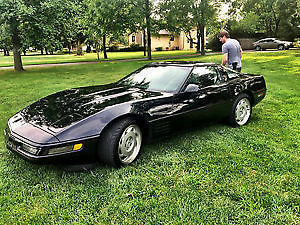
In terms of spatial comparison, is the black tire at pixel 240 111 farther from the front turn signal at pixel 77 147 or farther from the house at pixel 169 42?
the house at pixel 169 42

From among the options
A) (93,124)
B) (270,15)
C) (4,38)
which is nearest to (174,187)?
(93,124)

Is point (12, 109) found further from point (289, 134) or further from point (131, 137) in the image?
point (289, 134)

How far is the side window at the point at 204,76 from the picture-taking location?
394 centimetres

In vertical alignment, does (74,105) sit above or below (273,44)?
below

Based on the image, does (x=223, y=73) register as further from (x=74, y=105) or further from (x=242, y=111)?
(x=74, y=105)

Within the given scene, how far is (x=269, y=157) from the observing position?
338 cm

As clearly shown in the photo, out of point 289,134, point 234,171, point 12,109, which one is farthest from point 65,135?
point 12,109

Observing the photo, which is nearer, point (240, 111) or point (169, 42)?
Result: point (240, 111)

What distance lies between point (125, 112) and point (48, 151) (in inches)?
38.5

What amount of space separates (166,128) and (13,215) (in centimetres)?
204

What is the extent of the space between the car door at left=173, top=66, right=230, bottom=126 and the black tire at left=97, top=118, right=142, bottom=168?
70 cm

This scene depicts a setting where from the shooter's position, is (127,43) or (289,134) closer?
(289,134)

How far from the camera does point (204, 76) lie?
13.6 feet

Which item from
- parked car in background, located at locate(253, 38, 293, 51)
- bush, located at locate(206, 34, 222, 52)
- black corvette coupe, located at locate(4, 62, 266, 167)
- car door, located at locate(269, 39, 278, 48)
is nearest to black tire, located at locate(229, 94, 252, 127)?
black corvette coupe, located at locate(4, 62, 266, 167)
